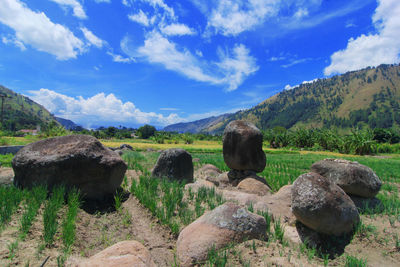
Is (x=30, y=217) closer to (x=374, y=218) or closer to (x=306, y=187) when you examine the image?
(x=306, y=187)

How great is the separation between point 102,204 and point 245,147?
6396mm

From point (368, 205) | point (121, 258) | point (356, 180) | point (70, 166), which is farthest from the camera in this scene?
point (70, 166)

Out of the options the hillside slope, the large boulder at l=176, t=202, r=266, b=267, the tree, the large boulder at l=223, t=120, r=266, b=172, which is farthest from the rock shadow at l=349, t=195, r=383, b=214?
the hillside slope

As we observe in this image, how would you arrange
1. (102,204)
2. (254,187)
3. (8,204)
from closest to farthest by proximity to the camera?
(8,204), (102,204), (254,187)

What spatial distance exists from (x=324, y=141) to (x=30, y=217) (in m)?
41.9

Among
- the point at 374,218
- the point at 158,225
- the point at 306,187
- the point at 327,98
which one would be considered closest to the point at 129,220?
the point at 158,225

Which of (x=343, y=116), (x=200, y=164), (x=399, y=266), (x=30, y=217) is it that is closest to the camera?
(x=399, y=266)

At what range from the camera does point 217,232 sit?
152 inches

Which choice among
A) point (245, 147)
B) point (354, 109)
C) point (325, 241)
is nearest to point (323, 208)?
point (325, 241)

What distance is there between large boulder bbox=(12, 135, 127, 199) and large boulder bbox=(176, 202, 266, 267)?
3970mm

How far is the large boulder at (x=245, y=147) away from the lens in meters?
10.1

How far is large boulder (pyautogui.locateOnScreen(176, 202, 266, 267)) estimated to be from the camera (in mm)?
3591

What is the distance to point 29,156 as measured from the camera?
6480mm

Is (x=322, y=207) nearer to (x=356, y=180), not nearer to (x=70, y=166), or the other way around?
(x=356, y=180)
